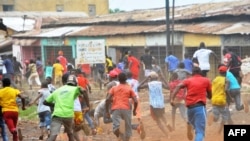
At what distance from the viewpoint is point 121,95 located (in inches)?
489

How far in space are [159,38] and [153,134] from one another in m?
13.8

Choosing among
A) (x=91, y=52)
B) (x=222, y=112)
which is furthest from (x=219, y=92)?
(x=91, y=52)

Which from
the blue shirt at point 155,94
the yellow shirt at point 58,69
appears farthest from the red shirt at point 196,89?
the yellow shirt at point 58,69

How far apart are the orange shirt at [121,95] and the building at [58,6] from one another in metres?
46.2

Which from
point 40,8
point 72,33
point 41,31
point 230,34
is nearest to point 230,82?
point 230,34

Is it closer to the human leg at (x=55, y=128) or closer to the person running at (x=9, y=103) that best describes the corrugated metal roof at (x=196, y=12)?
the person running at (x=9, y=103)

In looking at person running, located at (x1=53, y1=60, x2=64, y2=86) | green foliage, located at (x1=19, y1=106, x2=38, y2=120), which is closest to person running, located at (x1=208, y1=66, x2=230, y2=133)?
green foliage, located at (x1=19, y1=106, x2=38, y2=120)

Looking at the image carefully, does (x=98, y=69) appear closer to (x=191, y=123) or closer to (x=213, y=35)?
(x=213, y=35)

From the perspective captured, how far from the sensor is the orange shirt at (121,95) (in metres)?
12.4

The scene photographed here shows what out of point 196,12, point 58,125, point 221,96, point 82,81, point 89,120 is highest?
point 196,12

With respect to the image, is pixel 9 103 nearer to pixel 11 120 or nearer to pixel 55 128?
pixel 11 120

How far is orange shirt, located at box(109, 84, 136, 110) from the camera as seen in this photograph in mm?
12406

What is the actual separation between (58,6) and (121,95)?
160 feet

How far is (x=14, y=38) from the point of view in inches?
1521
